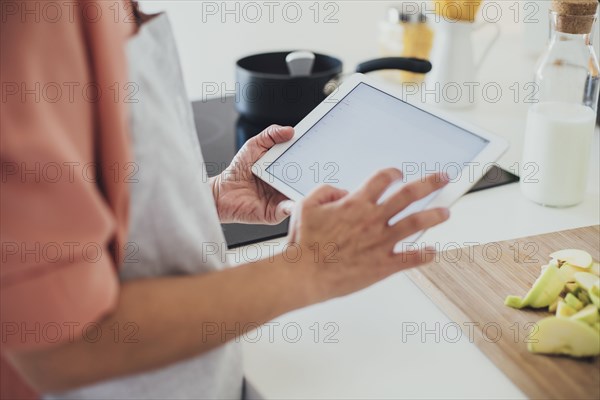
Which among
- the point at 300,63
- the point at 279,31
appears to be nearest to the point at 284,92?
the point at 300,63

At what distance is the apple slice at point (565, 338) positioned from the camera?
2.09ft

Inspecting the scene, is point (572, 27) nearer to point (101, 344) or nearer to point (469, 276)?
point (469, 276)

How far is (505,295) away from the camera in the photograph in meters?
0.74

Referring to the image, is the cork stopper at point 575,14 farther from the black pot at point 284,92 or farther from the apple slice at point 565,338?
the apple slice at point 565,338

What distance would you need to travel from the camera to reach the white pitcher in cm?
132

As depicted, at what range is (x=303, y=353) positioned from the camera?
692 mm

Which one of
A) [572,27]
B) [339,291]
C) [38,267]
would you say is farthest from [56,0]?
[572,27]

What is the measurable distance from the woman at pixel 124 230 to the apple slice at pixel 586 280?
20 cm

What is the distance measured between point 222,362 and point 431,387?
Answer: 0.63ft

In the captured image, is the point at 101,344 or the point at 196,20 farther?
the point at 196,20

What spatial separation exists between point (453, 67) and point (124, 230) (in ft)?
3.21

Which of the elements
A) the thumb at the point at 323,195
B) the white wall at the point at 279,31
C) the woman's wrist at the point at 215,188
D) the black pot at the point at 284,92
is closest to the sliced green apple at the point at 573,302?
the thumb at the point at 323,195

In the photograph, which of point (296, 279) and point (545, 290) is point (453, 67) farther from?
point (296, 279)

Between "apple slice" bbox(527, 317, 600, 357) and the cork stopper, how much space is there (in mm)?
466
